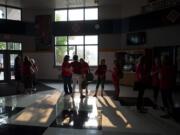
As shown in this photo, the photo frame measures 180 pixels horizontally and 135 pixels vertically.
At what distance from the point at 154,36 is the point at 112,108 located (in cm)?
598

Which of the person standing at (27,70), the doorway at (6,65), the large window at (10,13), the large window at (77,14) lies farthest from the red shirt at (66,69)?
the large window at (10,13)

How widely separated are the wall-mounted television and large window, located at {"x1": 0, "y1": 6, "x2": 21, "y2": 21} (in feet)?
22.9

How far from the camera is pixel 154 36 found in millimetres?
11750

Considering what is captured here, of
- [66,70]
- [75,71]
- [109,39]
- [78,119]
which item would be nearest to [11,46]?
[109,39]

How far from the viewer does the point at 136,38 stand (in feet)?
41.9

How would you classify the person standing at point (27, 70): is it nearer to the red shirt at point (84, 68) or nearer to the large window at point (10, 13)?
the red shirt at point (84, 68)

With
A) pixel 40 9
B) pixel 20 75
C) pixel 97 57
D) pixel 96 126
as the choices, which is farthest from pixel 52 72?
pixel 96 126

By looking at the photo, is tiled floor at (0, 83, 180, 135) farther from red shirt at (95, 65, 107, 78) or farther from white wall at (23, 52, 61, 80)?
white wall at (23, 52, 61, 80)

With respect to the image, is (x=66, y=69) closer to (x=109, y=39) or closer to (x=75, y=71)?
(x=75, y=71)

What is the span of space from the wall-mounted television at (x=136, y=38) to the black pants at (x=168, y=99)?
6.59m

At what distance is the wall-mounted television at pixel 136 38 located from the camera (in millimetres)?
12391

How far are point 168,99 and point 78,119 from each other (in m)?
2.31

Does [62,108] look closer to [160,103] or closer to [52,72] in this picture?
[160,103]

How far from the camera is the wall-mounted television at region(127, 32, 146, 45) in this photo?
12.4 metres
